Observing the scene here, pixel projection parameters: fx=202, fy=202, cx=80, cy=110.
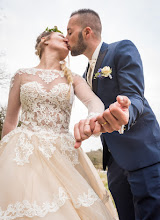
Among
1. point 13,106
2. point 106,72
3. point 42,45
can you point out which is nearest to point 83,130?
point 106,72

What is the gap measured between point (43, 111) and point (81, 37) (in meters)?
1.53

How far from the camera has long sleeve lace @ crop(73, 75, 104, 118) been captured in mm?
2092

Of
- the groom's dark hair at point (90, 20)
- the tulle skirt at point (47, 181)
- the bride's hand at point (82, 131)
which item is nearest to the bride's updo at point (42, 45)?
the groom's dark hair at point (90, 20)

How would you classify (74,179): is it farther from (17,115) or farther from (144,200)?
(17,115)

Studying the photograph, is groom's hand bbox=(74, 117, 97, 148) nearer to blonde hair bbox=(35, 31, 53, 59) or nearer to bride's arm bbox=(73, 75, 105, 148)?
bride's arm bbox=(73, 75, 105, 148)

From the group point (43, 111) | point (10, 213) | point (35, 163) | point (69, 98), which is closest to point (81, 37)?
point (69, 98)

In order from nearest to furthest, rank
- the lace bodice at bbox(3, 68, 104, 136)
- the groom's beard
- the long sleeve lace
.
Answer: the long sleeve lace < the lace bodice at bbox(3, 68, 104, 136) < the groom's beard

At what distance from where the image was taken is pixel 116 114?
1.33 m

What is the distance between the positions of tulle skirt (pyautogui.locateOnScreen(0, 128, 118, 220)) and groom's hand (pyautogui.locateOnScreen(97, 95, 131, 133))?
83cm

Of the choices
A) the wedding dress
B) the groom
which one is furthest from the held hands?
the wedding dress

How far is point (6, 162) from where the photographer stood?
1.99m

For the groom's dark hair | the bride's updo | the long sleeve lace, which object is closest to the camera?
the long sleeve lace

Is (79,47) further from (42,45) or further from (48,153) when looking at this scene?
(48,153)

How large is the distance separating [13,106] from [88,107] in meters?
1.08
